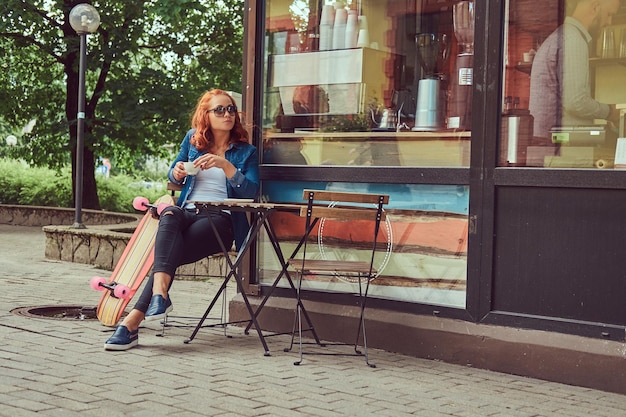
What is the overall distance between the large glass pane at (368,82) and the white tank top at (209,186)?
60 cm

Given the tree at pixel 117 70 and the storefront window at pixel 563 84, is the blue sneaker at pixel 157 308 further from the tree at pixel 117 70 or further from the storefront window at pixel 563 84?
the tree at pixel 117 70

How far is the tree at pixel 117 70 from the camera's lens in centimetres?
1806

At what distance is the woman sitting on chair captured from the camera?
6.09m

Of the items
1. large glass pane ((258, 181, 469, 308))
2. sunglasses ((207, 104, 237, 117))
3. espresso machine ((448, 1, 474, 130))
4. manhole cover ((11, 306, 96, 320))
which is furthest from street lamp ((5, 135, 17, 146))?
espresso machine ((448, 1, 474, 130))

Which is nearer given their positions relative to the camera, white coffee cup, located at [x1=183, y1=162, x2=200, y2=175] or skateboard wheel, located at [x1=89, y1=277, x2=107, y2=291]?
white coffee cup, located at [x1=183, y1=162, x2=200, y2=175]

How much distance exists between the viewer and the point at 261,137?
7020mm

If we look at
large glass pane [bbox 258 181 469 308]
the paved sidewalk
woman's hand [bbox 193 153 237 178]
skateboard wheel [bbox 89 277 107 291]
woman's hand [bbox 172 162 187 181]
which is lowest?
the paved sidewalk

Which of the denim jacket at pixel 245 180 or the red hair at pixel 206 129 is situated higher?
the red hair at pixel 206 129

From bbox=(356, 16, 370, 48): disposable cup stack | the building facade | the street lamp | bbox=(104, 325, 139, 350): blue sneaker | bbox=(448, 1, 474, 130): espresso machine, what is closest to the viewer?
the building facade

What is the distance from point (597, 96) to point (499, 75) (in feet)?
1.93

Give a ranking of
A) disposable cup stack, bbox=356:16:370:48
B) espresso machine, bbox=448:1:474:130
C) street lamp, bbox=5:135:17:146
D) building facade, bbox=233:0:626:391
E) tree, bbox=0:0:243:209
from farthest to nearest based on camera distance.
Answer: street lamp, bbox=5:135:17:146
tree, bbox=0:0:243:209
disposable cup stack, bbox=356:16:370:48
espresso machine, bbox=448:1:474:130
building facade, bbox=233:0:626:391

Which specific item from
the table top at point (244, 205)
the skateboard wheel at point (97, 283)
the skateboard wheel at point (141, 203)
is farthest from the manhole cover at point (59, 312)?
the table top at point (244, 205)

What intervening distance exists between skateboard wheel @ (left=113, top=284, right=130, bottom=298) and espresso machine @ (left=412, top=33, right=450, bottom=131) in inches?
86.8

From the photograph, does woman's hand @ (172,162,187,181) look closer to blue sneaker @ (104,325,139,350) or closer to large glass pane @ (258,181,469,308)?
large glass pane @ (258,181,469,308)
